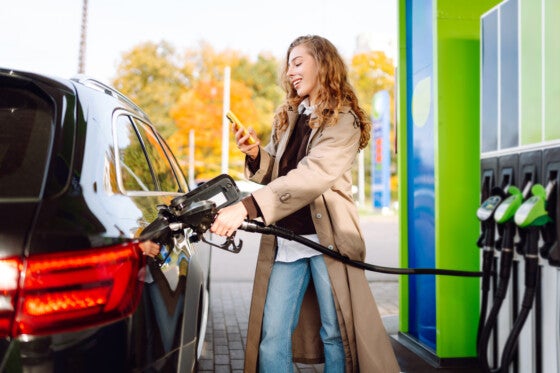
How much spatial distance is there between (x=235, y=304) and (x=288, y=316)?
4178 millimetres

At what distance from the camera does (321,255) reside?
2.86 metres

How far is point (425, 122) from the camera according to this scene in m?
4.54

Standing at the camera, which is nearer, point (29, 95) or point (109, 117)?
point (29, 95)

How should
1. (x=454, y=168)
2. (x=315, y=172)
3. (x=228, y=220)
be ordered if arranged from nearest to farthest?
1. (x=228, y=220)
2. (x=315, y=172)
3. (x=454, y=168)

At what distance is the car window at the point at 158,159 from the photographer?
310 cm

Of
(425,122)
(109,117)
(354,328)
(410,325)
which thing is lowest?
(410,325)

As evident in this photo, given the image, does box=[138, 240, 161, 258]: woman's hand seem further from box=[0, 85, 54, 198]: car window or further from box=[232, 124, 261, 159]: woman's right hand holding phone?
box=[232, 124, 261, 159]: woman's right hand holding phone

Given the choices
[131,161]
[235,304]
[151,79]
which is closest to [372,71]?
[151,79]

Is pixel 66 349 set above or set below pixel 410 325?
above

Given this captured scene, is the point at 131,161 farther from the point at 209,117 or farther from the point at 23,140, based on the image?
the point at 209,117

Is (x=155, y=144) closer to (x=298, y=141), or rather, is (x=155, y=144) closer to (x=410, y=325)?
(x=298, y=141)

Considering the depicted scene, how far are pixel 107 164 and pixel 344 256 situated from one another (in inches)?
48.7

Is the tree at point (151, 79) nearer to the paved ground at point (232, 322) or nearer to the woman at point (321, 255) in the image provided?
the paved ground at point (232, 322)

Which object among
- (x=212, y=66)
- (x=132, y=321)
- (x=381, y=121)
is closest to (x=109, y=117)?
(x=132, y=321)
